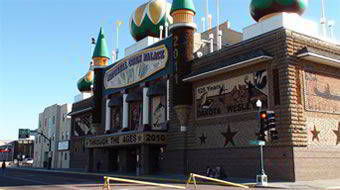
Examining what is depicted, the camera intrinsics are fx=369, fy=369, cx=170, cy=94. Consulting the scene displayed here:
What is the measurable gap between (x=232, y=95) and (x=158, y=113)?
11.6 meters

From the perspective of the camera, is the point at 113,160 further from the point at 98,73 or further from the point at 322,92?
the point at 322,92

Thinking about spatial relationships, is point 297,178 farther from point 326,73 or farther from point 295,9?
point 295,9

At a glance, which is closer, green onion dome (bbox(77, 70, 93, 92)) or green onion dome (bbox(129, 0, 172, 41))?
green onion dome (bbox(129, 0, 172, 41))

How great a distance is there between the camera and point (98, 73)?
52.7 meters

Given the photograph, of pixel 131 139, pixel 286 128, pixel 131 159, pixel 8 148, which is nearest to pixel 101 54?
pixel 131 159

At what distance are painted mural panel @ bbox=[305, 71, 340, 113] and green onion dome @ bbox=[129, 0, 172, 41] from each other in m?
22.6

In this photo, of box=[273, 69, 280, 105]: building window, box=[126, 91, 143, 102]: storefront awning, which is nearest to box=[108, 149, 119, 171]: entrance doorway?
box=[126, 91, 143, 102]: storefront awning

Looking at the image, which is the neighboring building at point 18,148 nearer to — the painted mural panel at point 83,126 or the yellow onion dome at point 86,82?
the yellow onion dome at point 86,82

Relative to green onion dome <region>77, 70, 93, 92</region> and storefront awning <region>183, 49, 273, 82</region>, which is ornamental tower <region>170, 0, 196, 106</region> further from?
green onion dome <region>77, 70, 93, 92</region>

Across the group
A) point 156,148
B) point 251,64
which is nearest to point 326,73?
point 251,64

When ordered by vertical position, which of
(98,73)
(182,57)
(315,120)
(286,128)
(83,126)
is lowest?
(286,128)

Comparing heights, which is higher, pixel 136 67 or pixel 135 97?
pixel 136 67

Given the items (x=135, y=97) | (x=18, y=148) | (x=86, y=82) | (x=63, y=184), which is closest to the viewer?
(x=63, y=184)

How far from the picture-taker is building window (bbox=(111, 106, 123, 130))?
47.9 meters
